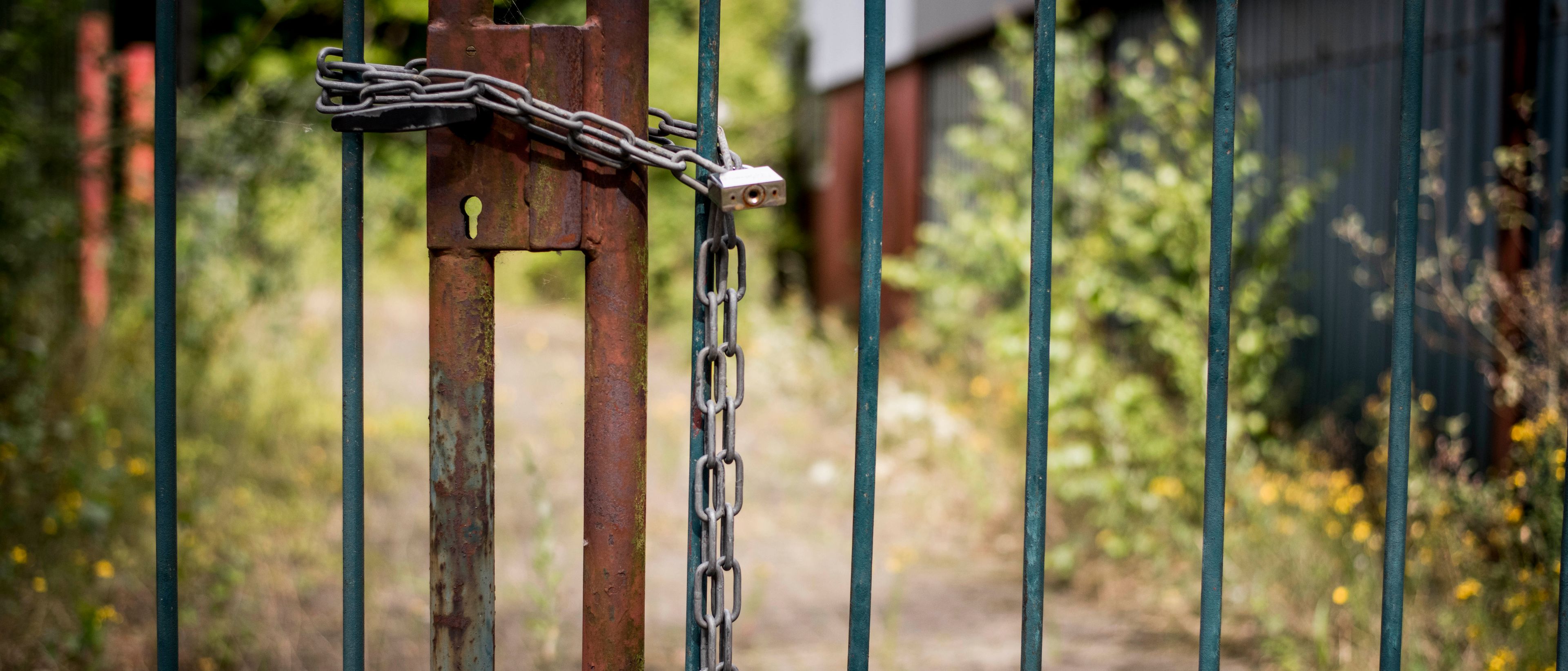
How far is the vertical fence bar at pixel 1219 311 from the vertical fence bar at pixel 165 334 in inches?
45.4

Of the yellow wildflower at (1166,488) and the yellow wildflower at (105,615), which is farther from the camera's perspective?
the yellow wildflower at (1166,488)

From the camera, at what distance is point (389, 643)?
10.7ft

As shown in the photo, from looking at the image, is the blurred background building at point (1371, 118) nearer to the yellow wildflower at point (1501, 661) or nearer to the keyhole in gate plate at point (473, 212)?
the yellow wildflower at point (1501, 661)

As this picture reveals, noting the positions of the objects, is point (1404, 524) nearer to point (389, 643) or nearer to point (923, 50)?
point (389, 643)

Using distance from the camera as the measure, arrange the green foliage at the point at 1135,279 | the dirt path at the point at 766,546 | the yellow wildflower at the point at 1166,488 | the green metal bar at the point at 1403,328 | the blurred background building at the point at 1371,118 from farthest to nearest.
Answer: the green foliage at the point at 1135,279, the yellow wildflower at the point at 1166,488, the blurred background building at the point at 1371,118, the dirt path at the point at 766,546, the green metal bar at the point at 1403,328

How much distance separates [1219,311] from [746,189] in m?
0.57

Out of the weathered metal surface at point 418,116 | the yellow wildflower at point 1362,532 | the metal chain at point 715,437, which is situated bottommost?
the yellow wildflower at point 1362,532

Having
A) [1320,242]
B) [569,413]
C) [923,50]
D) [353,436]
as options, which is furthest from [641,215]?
[923,50]

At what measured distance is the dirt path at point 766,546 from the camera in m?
3.48

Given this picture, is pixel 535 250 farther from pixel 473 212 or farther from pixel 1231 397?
pixel 1231 397

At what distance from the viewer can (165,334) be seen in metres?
→ 1.28

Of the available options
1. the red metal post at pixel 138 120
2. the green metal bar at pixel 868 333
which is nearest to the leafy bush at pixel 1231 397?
the green metal bar at pixel 868 333

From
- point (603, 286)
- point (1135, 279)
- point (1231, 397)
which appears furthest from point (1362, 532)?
point (603, 286)

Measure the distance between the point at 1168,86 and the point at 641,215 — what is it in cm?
385
